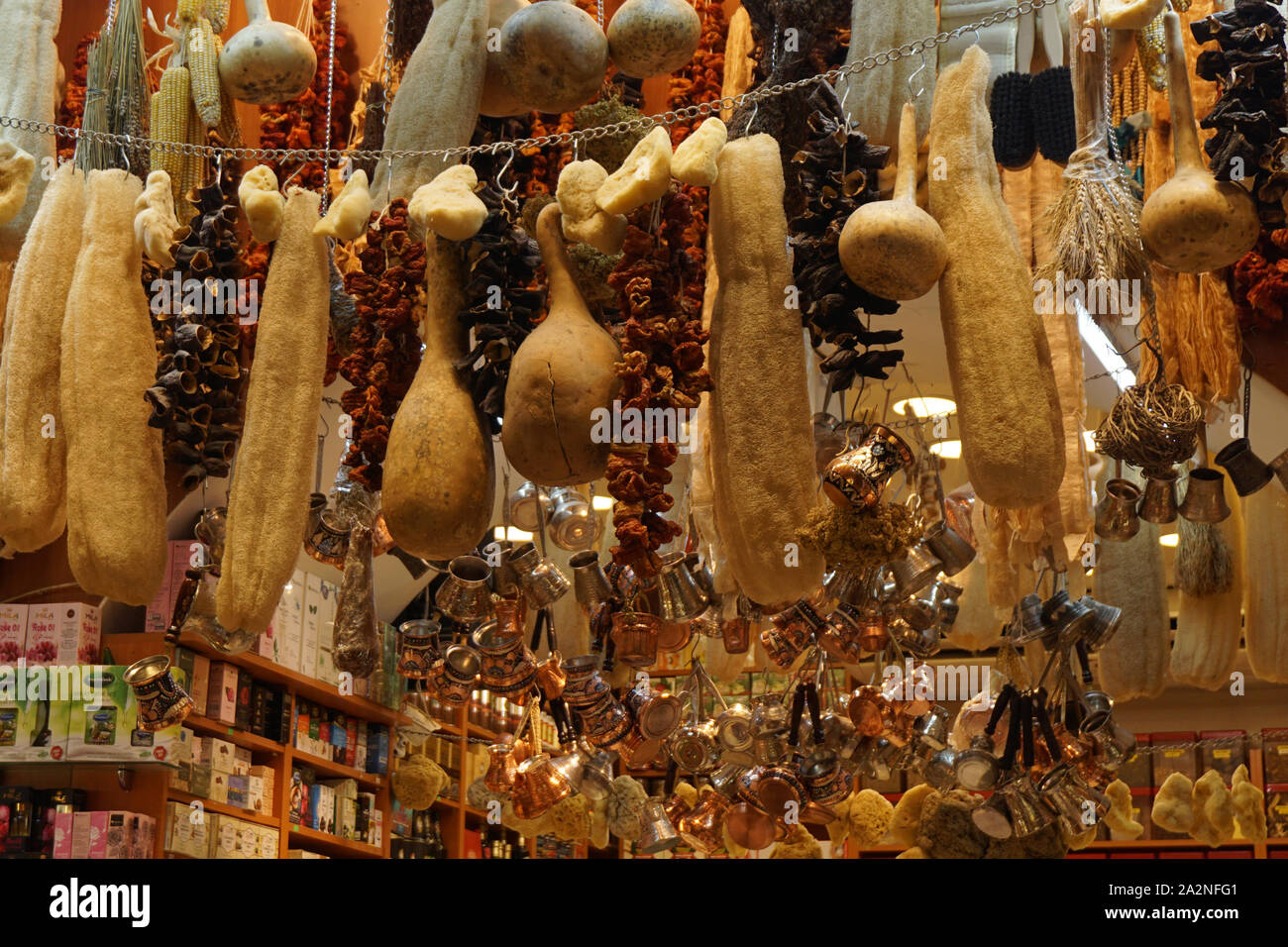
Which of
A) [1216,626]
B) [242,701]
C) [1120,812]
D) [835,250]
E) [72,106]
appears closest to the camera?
[835,250]

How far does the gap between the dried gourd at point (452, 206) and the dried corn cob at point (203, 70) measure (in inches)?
34.2

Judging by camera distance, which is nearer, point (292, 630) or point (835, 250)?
point (835, 250)

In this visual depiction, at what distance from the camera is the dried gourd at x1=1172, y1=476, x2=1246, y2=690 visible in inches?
150

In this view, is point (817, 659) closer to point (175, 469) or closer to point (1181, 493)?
point (1181, 493)

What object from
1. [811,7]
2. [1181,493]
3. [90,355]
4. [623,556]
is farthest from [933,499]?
[90,355]

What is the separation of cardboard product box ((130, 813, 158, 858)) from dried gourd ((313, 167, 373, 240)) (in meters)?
2.96

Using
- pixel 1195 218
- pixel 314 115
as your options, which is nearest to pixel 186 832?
pixel 314 115

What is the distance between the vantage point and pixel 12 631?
5.00 meters

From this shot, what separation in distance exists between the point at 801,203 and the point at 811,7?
1.13 feet

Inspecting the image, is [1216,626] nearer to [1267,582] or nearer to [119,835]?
[1267,582]

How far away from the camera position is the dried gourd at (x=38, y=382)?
2805mm

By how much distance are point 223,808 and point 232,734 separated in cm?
26

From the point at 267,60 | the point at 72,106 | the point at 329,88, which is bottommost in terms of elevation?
the point at 267,60

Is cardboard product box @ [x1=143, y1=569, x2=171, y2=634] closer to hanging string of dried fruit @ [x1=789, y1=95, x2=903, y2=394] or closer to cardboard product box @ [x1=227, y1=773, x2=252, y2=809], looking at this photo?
cardboard product box @ [x1=227, y1=773, x2=252, y2=809]
